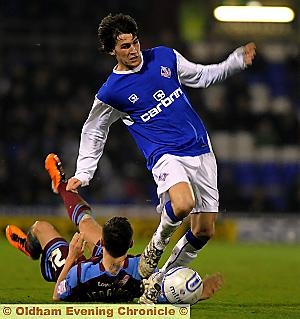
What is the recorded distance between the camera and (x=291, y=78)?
64.4 ft

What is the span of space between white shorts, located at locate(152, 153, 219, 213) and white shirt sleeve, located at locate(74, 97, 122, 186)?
0.57m

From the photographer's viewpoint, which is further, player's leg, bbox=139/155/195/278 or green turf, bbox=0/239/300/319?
green turf, bbox=0/239/300/319

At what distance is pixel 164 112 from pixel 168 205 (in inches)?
29.7

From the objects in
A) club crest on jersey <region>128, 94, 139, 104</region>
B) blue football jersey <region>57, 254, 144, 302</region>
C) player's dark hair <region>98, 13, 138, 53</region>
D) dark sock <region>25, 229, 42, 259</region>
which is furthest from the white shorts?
dark sock <region>25, 229, 42, 259</region>

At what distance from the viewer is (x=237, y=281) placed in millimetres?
9562

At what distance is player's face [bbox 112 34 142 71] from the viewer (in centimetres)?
711

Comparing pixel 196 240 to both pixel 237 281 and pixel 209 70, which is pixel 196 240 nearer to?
pixel 209 70

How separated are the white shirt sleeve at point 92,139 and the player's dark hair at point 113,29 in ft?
1.57

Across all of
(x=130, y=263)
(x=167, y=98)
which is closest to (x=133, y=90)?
(x=167, y=98)

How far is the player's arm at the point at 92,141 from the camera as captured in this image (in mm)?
7379

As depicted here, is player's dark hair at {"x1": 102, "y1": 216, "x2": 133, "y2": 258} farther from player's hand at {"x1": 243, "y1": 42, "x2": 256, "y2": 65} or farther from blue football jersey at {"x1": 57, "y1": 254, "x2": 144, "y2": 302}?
player's hand at {"x1": 243, "y1": 42, "x2": 256, "y2": 65}

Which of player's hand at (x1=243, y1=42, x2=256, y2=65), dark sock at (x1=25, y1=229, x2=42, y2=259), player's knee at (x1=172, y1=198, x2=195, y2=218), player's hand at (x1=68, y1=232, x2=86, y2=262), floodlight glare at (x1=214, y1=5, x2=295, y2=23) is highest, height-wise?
floodlight glare at (x1=214, y1=5, x2=295, y2=23)

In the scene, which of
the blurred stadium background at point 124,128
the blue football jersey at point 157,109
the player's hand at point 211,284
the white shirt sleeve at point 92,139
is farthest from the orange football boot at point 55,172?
the blurred stadium background at point 124,128

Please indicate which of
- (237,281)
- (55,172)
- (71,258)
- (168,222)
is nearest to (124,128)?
(237,281)
